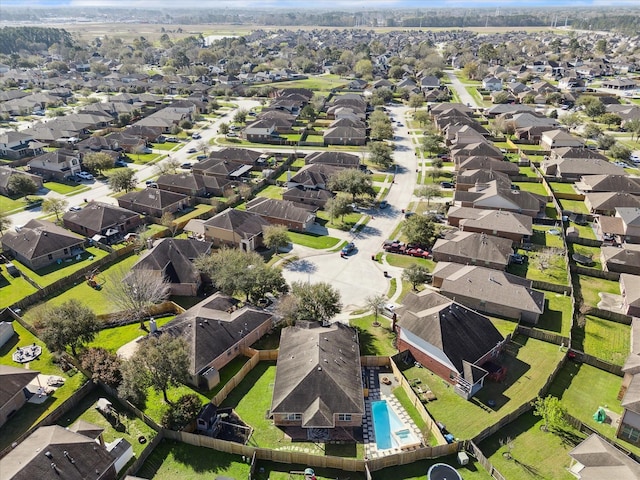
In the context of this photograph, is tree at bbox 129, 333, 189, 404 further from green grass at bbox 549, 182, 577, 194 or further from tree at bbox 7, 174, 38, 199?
green grass at bbox 549, 182, 577, 194

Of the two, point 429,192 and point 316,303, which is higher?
point 429,192

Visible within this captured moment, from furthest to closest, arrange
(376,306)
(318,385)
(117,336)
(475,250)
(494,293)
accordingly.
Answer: (475,250), (494,293), (376,306), (117,336), (318,385)

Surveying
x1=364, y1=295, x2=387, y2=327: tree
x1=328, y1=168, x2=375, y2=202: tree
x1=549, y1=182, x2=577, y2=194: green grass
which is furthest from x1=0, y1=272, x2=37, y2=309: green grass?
x1=549, y1=182, x2=577, y2=194: green grass

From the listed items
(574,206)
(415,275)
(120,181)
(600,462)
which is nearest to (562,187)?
(574,206)

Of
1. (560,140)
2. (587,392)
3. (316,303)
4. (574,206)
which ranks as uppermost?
(560,140)

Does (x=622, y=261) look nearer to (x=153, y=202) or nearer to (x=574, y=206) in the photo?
(x=574, y=206)

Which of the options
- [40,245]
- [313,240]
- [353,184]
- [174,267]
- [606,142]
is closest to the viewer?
[174,267]

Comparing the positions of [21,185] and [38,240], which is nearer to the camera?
[38,240]

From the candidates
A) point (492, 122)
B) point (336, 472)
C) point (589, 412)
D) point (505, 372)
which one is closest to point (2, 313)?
point (336, 472)
